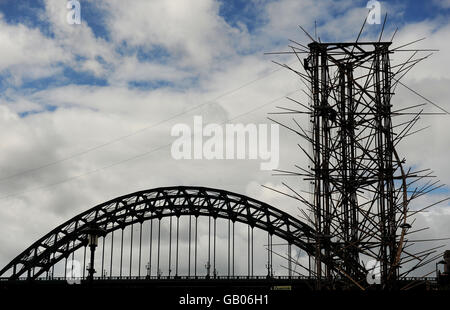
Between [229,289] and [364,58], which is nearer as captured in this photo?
[229,289]

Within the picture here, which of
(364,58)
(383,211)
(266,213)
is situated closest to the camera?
(383,211)

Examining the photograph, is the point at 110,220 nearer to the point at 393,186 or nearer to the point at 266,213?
the point at 266,213

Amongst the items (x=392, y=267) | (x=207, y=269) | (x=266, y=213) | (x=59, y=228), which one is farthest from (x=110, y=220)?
(x=392, y=267)

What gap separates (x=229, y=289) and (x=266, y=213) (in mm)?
52276

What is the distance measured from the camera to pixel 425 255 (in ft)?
101

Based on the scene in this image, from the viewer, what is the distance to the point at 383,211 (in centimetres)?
3456

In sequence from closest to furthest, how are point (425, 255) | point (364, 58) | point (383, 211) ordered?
1. point (425, 255)
2. point (383, 211)
3. point (364, 58)
